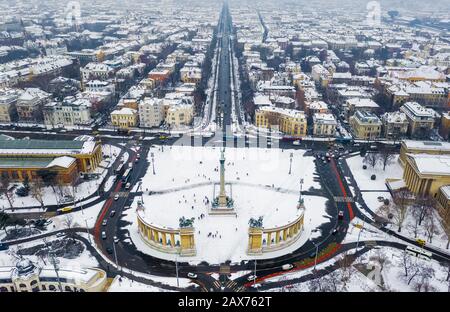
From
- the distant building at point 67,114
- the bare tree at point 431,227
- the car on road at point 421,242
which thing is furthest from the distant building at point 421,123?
the distant building at point 67,114

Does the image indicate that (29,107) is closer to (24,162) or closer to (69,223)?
(24,162)

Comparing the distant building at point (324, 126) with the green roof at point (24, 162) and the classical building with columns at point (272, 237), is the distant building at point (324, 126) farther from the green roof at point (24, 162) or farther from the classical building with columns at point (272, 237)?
the green roof at point (24, 162)

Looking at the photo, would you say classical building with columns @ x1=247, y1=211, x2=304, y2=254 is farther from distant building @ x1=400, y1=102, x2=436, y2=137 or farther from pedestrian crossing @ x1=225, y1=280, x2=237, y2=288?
distant building @ x1=400, y1=102, x2=436, y2=137

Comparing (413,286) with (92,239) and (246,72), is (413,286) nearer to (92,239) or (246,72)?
(92,239)

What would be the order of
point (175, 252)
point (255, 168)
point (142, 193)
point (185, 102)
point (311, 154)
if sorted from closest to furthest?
point (175, 252), point (142, 193), point (255, 168), point (311, 154), point (185, 102)

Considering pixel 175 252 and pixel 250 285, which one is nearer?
pixel 250 285

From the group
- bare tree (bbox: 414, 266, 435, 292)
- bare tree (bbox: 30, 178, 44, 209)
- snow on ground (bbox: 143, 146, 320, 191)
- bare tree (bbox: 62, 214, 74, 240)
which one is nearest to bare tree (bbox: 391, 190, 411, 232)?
bare tree (bbox: 414, 266, 435, 292)
